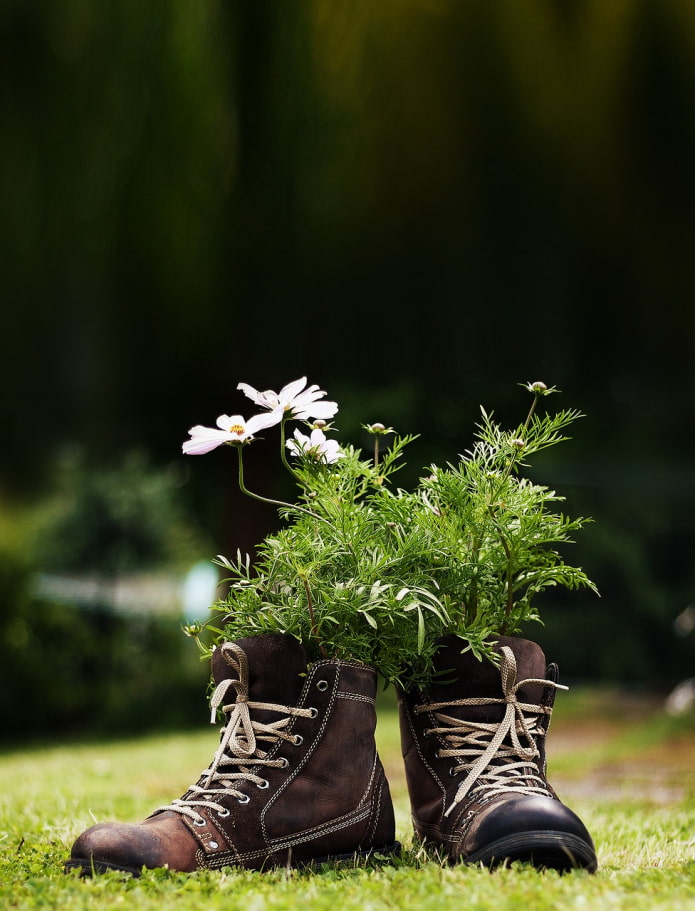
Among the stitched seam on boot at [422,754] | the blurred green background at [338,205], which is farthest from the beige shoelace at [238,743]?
the blurred green background at [338,205]

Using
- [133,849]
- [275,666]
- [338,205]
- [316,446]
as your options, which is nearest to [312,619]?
[275,666]

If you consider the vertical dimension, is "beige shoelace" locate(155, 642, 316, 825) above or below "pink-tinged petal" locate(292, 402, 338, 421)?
below

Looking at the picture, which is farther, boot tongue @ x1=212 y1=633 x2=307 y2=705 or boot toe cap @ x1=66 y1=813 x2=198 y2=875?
boot tongue @ x1=212 y1=633 x2=307 y2=705

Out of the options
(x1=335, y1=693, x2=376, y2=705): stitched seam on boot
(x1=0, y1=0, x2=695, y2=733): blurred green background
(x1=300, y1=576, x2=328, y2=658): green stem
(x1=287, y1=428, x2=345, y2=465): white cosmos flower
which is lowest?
(x1=335, y1=693, x2=376, y2=705): stitched seam on boot

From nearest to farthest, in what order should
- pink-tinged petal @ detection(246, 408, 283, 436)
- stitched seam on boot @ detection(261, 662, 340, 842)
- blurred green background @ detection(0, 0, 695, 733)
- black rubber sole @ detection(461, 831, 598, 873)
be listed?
black rubber sole @ detection(461, 831, 598, 873), stitched seam on boot @ detection(261, 662, 340, 842), pink-tinged petal @ detection(246, 408, 283, 436), blurred green background @ detection(0, 0, 695, 733)

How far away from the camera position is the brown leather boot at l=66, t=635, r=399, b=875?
1.39 meters

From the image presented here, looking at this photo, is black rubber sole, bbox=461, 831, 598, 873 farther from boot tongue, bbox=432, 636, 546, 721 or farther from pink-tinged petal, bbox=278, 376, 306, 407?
pink-tinged petal, bbox=278, 376, 306, 407

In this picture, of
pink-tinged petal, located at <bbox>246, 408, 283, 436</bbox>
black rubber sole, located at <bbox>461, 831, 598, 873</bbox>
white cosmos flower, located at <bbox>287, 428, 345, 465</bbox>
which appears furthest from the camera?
white cosmos flower, located at <bbox>287, 428, 345, 465</bbox>

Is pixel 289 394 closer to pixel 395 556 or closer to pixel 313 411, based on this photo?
pixel 313 411

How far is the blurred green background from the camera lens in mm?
4648

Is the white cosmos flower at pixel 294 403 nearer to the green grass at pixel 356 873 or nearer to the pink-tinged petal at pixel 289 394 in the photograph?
the pink-tinged petal at pixel 289 394

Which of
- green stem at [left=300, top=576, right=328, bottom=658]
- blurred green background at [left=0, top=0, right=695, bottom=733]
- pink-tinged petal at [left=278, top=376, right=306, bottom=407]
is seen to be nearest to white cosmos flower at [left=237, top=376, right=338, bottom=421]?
pink-tinged petal at [left=278, top=376, right=306, bottom=407]

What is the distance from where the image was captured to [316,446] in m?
1.62

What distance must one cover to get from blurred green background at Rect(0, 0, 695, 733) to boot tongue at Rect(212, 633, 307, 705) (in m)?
3.91
